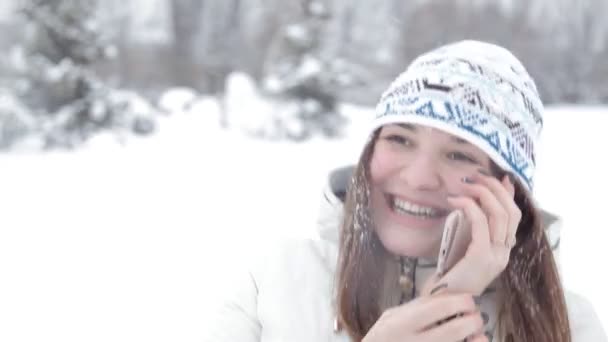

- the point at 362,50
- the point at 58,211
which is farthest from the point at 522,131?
the point at 362,50

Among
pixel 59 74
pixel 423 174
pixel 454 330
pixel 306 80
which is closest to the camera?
pixel 454 330

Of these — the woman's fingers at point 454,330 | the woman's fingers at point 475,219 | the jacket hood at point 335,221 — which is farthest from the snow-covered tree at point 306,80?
the woman's fingers at point 454,330

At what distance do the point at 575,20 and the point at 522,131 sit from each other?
28.5 feet

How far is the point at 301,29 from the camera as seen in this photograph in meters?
7.74

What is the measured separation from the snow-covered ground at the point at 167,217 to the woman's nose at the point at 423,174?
1.32 feet

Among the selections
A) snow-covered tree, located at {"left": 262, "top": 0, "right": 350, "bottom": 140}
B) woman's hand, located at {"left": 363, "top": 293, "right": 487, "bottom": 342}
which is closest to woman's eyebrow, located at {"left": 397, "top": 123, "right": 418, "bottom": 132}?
woman's hand, located at {"left": 363, "top": 293, "right": 487, "bottom": 342}

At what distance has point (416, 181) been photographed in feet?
3.88

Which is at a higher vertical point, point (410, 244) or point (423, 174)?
point (423, 174)

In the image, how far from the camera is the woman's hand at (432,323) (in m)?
0.94

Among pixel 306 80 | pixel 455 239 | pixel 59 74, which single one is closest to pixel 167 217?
A: pixel 59 74

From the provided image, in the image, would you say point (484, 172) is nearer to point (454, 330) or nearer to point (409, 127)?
point (409, 127)

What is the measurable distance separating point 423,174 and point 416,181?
2 cm

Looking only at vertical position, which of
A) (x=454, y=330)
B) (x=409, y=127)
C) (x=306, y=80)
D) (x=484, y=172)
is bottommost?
(x=454, y=330)

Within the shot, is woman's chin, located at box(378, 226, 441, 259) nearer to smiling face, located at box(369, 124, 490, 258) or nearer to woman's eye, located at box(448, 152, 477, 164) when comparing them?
smiling face, located at box(369, 124, 490, 258)
